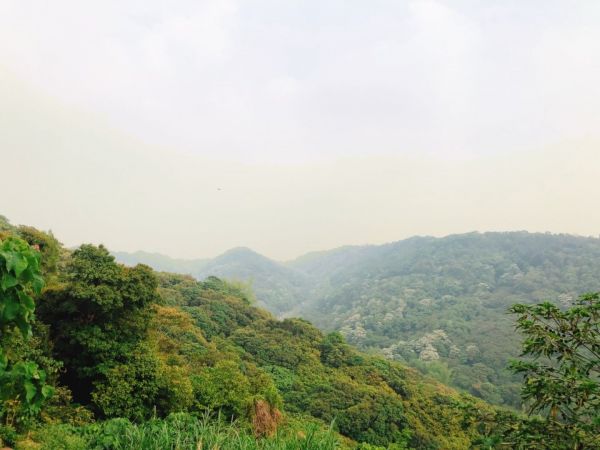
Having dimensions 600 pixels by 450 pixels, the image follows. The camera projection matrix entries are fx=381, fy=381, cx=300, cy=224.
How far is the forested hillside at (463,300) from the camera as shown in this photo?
50250 millimetres

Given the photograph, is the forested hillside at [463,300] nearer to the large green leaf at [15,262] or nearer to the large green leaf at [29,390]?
the large green leaf at [29,390]

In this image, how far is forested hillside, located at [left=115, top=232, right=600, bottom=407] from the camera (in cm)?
5025

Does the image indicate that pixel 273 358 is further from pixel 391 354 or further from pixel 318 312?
pixel 318 312

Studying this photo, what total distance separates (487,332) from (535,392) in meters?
64.0

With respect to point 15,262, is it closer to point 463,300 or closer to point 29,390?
point 29,390

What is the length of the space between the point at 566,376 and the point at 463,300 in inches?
3228

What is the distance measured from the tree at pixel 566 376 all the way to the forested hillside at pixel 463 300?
27.4 metres

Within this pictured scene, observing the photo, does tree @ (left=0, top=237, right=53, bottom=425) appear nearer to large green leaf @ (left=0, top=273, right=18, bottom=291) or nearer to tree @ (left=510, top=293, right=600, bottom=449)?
large green leaf @ (left=0, top=273, right=18, bottom=291)

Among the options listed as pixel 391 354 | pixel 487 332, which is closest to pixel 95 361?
pixel 391 354

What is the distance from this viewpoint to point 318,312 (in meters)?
105

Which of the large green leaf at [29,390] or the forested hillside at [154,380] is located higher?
the large green leaf at [29,390]

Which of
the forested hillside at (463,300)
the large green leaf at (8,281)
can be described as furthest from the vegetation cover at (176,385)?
the forested hillside at (463,300)

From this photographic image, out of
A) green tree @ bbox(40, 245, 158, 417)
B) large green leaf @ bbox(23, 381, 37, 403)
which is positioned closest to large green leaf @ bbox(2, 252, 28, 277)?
large green leaf @ bbox(23, 381, 37, 403)

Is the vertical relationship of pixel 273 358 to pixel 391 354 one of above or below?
above
